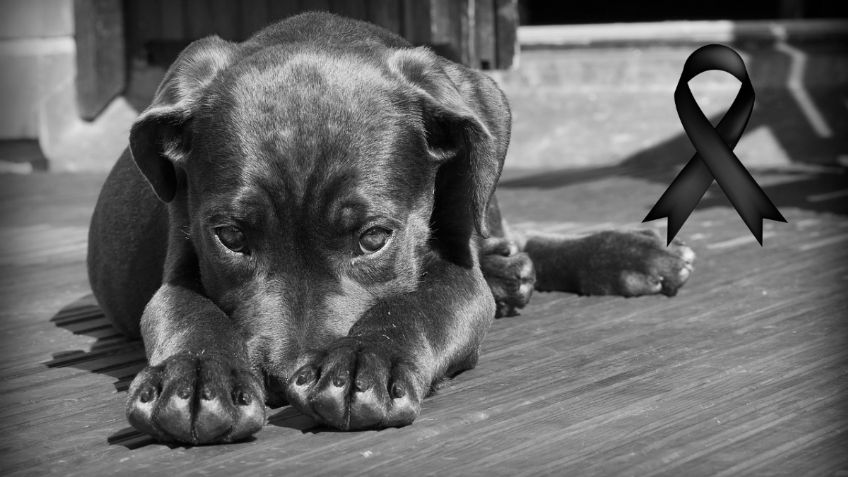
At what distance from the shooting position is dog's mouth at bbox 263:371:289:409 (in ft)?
9.07

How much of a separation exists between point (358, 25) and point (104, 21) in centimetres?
556

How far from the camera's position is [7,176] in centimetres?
880

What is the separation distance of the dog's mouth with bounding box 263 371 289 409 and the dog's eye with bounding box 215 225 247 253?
1.15 feet

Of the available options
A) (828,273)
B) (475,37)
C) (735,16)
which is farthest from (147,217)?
(735,16)

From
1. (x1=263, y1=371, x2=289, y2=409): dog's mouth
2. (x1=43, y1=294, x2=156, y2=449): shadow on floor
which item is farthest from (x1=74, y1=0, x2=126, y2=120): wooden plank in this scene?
(x1=263, y1=371, x2=289, y2=409): dog's mouth

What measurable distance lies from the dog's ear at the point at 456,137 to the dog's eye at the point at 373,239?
30 cm

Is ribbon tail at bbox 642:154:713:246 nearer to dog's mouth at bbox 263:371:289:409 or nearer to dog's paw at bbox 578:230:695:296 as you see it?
dog's paw at bbox 578:230:695:296

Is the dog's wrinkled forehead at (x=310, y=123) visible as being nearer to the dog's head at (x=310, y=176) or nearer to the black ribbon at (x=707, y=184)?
the dog's head at (x=310, y=176)

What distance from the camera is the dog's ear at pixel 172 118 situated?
309 cm

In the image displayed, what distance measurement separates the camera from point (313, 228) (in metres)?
2.86

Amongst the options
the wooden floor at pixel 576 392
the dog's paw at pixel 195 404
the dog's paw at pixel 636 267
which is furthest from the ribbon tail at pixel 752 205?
the dog's paw at pixel 195 404

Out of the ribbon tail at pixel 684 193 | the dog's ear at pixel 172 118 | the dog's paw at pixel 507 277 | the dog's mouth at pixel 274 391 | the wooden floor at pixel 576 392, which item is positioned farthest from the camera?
the ribbon tail at pixel 684 193

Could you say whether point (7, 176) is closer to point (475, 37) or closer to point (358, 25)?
point (475, 37)

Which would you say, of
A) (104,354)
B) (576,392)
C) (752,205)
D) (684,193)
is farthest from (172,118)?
(752,205)
